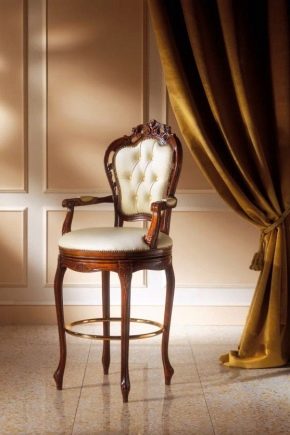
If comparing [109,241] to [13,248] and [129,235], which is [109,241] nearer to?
[129,235]

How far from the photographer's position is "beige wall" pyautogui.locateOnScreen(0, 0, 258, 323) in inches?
157

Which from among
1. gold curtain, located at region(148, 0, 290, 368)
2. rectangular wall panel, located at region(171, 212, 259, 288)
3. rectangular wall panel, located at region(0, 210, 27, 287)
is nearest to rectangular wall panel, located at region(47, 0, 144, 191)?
rectangular wall panel, located at region(0, 210, 27, 287)

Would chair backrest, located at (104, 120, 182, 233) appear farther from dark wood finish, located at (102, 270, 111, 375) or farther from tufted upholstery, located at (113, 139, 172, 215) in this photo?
dark wood finish, located at (102, 270, 111, 375)

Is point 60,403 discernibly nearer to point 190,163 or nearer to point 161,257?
point 161,257

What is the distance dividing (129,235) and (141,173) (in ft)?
1.66

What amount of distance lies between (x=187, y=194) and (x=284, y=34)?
1127mm

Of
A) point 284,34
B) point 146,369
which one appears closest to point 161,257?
point 146,369

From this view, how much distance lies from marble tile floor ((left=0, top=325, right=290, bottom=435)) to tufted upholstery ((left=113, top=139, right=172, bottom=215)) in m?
0.74

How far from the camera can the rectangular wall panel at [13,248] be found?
4086 mm

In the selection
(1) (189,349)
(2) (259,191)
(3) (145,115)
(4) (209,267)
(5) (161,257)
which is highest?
(3) (145,115)

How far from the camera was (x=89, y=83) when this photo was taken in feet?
13.2

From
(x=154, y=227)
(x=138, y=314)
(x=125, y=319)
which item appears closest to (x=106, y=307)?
(x=125, y=319)

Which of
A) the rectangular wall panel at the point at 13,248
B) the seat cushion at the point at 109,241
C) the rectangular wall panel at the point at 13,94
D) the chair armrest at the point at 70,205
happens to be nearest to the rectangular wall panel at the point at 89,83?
the rectangular wall panel at the point at 13,94

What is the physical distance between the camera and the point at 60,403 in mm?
2748
